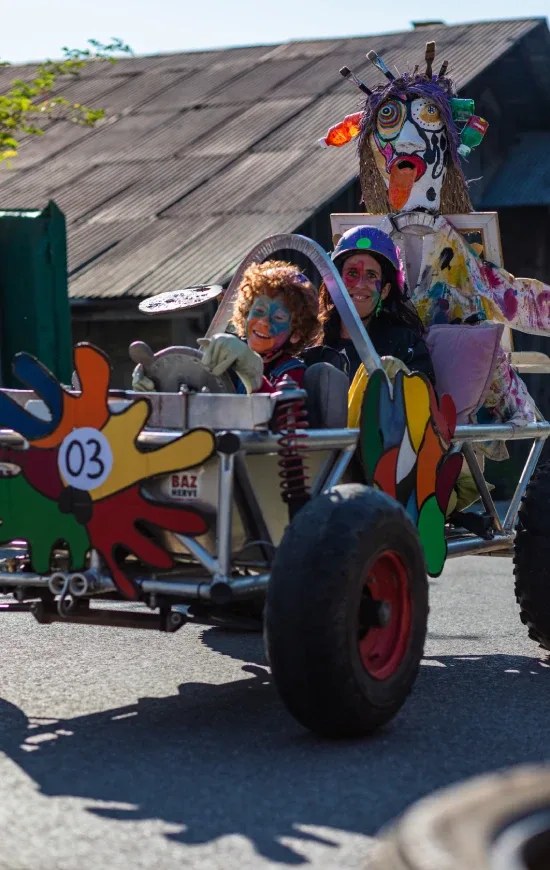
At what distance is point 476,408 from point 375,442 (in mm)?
1182

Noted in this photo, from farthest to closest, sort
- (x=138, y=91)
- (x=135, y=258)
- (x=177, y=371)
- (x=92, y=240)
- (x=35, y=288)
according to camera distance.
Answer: (x=138, y=91) → (x=92, y=240) → (x=135, y=258) → (x=35, y=288) → (x=177, y=371)

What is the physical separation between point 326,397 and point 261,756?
4.36ft

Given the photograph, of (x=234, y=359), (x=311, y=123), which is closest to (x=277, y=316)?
(x=234, y=359)

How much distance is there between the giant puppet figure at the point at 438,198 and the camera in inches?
275

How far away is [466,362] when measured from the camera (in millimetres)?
6211

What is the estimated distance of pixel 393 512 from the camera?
4.68 m

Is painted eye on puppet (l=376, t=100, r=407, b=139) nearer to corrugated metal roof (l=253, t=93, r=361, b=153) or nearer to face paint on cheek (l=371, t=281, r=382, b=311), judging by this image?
face paint on cheek (l=371, t=281, r=382, b=311)

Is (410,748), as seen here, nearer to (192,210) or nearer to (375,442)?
(375,442)

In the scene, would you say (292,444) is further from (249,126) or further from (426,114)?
(249,126)

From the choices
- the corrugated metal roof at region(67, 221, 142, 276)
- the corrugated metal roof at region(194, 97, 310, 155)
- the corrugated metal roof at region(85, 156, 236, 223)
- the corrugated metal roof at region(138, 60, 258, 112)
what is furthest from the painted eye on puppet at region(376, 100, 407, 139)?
the corrugated metal roof at region(138, 60, 258, 112)

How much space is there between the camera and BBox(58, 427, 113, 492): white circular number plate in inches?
185

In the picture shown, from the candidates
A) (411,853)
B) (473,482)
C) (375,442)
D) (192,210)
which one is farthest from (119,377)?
(411,853)

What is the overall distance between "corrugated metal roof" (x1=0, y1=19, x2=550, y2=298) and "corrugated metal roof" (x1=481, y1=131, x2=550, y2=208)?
0.08ft

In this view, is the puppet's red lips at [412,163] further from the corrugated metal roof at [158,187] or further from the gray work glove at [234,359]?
the corrugated metal roof at [158,187]
